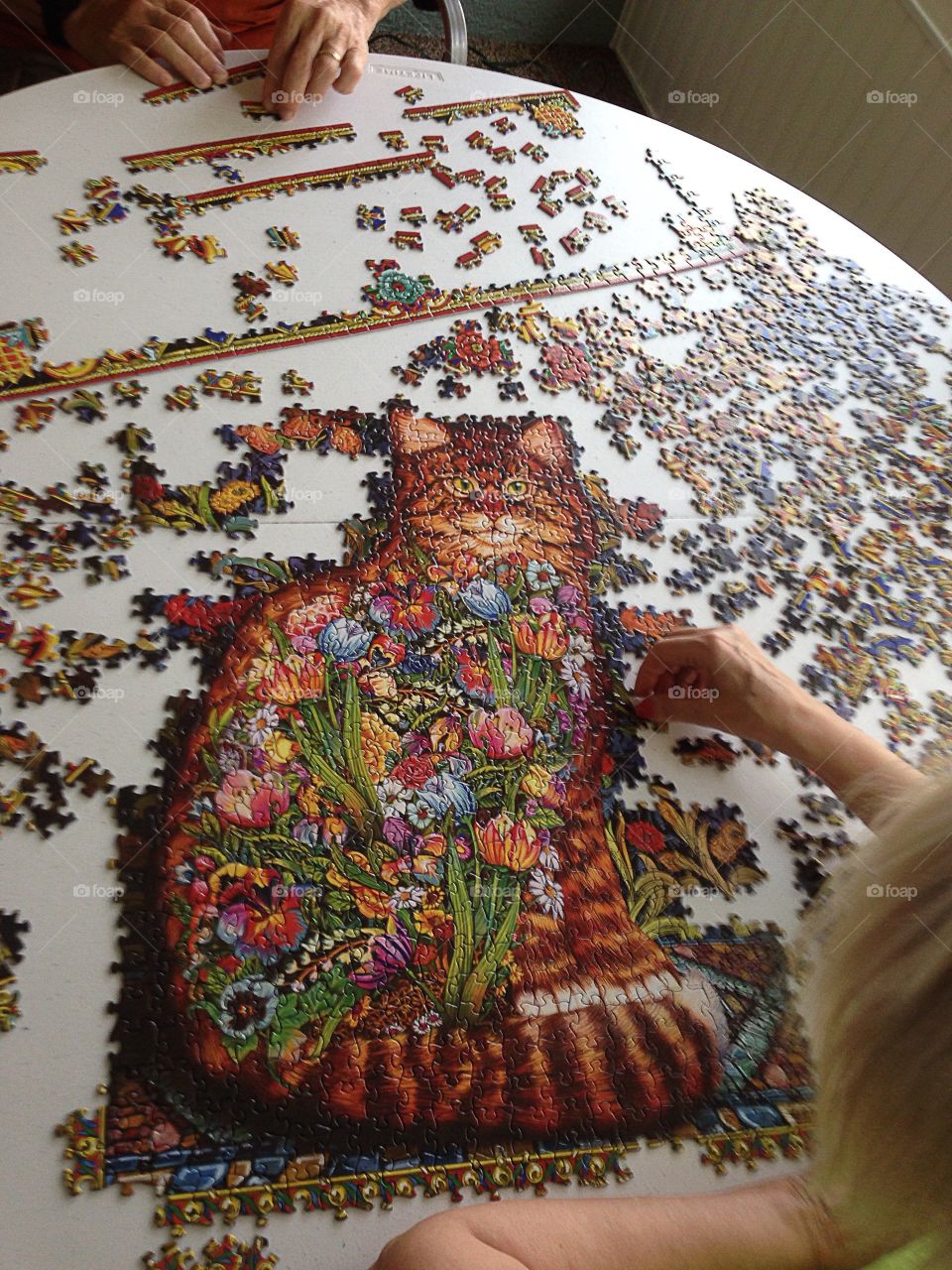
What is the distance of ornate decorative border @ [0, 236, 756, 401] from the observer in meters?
1.45

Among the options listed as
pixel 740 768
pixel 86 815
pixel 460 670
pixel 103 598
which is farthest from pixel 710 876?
pixel 103 598

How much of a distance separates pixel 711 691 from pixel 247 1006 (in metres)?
0.73

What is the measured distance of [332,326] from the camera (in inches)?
63.3

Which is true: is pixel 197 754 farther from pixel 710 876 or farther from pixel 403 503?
pixel 710 876

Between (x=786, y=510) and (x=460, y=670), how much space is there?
694mm

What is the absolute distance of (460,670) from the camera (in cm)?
129

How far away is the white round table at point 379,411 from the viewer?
1.00 meters

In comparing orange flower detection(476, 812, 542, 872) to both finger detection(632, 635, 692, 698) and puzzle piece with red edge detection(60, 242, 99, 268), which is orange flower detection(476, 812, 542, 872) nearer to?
finger detection(632, 635, 692, 698)

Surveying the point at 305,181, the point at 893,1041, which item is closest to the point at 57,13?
the point at 305,181
